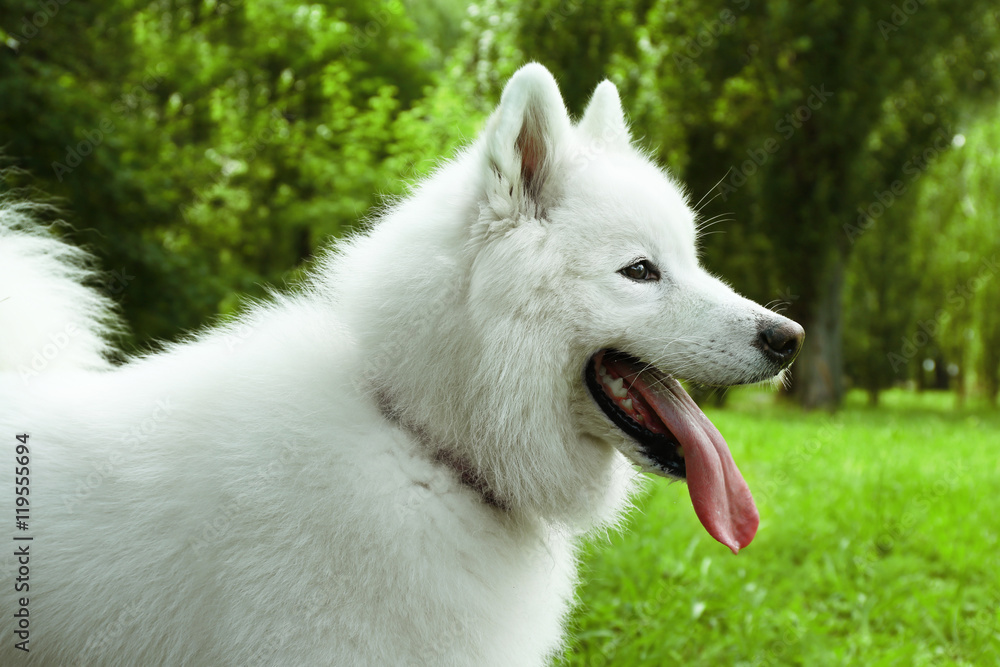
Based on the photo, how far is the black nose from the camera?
2062 millimetres

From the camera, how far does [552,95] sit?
79.0 inches

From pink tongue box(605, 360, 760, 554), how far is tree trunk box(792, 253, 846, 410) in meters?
12.3

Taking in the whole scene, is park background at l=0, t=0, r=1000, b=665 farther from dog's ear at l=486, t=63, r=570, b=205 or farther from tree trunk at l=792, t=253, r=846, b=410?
dog's ear at l=486, t=63, r=570, b=205

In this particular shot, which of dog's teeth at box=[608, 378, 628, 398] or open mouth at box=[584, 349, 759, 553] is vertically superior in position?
dog's teeth at box=[608, 378, 628, 398]

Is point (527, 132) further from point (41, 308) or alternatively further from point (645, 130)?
point (645, 130)

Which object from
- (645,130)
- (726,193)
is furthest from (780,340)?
(726,193)

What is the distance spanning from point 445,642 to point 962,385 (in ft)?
57.9

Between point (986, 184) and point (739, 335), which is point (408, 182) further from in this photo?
point (986, 184)

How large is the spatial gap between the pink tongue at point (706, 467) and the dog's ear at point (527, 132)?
594 millimetres

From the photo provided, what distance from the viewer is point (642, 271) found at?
6.91 feet

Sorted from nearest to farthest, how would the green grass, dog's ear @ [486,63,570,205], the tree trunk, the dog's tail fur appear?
dog's ear @ [486,63,570,205] → the dog's tail fur → the green grass → the tree trunk

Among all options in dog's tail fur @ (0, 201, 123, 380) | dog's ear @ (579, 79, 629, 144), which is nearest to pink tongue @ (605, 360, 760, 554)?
dog's ear @ (579, 79, 629, 144)

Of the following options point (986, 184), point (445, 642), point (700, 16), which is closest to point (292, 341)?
point (445, 642)

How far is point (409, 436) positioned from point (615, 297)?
704 mm
